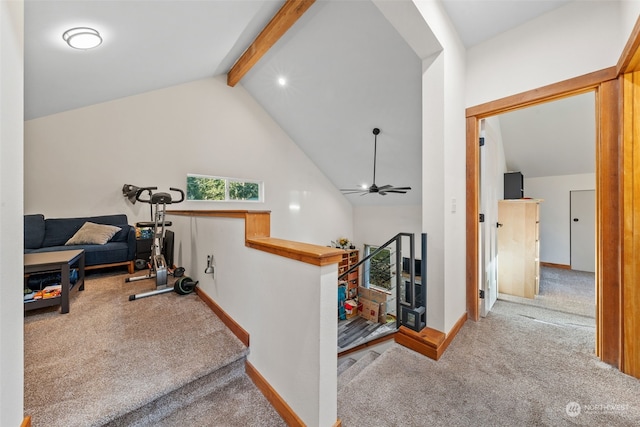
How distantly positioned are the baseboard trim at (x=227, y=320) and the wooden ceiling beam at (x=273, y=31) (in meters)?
3.28

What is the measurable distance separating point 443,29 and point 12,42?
237 cm

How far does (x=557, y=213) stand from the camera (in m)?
4.82

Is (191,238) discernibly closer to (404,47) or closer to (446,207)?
(446,207)

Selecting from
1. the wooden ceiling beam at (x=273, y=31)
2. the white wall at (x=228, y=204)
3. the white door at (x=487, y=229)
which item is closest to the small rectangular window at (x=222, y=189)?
the white wall at (x=228, y=204)

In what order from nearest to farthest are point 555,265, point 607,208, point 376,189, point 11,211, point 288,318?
point 11,211 → point 288,318 → point 607,208 → point 376,189 → point 555,265

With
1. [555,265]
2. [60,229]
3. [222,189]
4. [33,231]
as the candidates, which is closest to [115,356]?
[33,231]

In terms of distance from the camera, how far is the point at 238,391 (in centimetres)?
147

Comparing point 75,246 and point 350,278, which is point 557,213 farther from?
point 75,246

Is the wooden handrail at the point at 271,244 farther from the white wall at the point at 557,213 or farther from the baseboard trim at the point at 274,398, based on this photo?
the white wall at the point at 557,213

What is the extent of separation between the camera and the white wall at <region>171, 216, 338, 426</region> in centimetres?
111

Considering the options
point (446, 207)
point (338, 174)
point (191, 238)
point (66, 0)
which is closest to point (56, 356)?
point (191, 238)

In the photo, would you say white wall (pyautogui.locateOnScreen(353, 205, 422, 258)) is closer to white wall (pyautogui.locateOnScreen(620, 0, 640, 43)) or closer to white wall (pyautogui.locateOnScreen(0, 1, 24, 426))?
white wall (pyautogui.locateOnScreen(620, 0, 640, 43))

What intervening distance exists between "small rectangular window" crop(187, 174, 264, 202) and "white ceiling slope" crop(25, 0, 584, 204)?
5.35 ft

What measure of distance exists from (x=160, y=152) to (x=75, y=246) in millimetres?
1926
